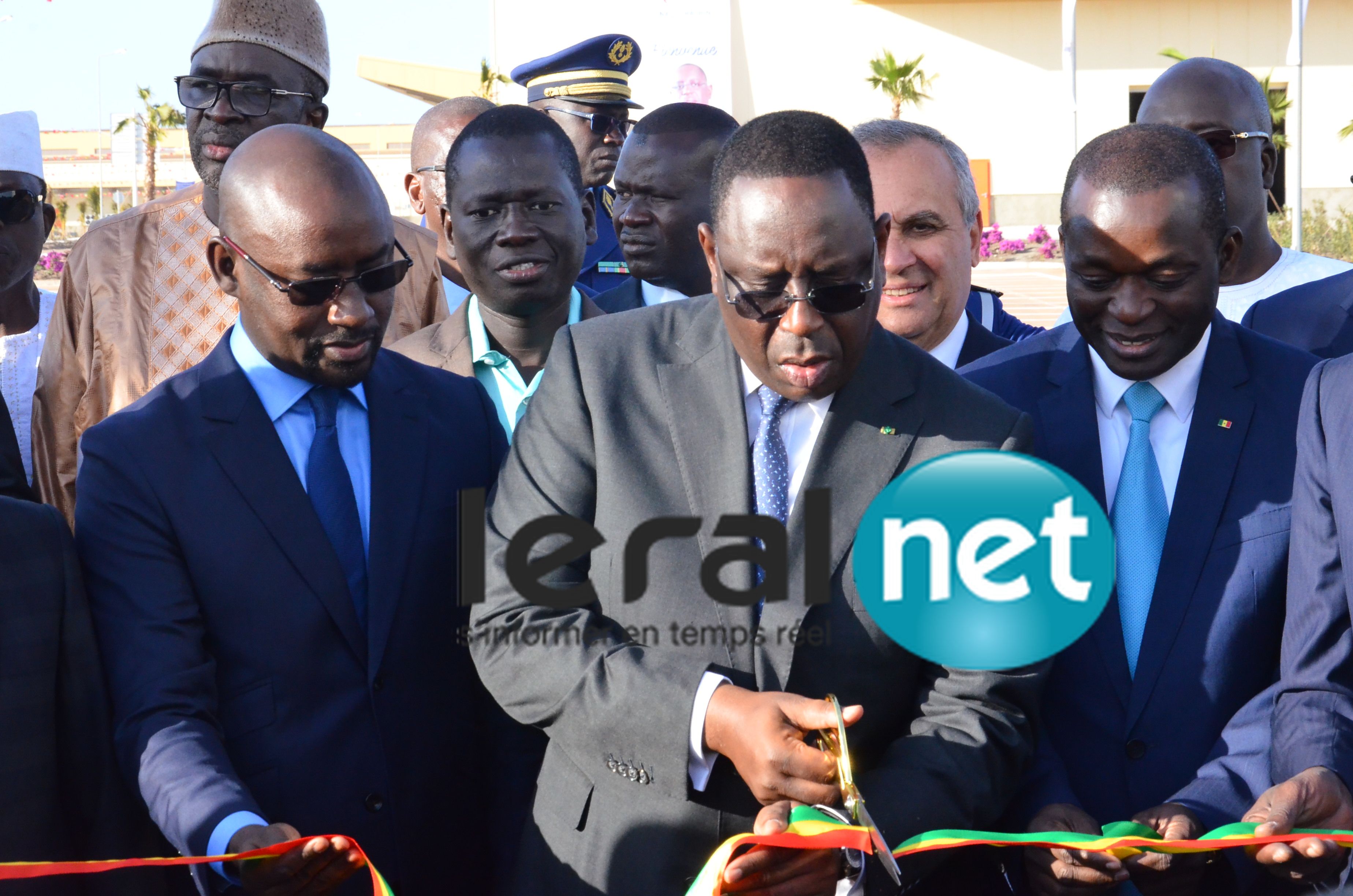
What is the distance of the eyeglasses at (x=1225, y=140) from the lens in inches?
177

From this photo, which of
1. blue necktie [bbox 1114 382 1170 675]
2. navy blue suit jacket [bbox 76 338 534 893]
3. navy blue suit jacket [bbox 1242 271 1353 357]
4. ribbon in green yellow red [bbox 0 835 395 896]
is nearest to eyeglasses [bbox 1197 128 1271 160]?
navy blue suit jacket [bbox 1242 271 1353 357]

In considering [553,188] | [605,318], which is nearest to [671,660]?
[605,318]

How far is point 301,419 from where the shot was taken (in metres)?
3.05

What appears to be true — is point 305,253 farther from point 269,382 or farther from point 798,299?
Answer: point 798,299

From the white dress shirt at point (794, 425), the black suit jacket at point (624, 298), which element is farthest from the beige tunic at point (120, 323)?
the white dress shirt at point (794, 425)

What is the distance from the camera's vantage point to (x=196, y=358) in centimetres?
422

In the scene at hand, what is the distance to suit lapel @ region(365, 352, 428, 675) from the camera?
2.92 m

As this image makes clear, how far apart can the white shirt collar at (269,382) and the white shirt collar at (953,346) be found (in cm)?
209

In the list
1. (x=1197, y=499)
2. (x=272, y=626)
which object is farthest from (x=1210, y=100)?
(x=272, y=626)

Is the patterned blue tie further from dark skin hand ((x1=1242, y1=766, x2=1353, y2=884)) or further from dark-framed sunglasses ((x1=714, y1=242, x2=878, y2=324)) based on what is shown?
dark skin hand ((x1=1242, y1=766, x2=1353, y2=884))

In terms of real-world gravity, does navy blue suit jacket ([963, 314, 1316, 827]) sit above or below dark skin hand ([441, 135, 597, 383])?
below

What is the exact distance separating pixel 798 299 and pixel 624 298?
2511 millimetres

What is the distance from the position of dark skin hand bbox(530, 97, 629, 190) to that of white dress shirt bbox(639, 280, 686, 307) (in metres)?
1.89

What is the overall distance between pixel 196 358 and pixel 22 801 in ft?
6.21
